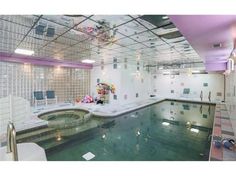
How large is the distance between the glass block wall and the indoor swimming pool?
12.8 feet

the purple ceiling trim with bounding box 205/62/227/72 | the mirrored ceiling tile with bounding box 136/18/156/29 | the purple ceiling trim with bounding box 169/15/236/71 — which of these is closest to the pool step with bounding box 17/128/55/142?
the mirrored ceiling tile with bounding box 136/18/156/29

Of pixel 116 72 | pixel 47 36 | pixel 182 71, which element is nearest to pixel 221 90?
pixel 182 71

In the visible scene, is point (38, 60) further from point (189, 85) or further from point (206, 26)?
point (189, 85)

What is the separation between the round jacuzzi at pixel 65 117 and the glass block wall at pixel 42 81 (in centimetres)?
218

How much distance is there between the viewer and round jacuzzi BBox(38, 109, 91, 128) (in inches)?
201

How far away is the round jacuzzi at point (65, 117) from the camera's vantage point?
510 cm

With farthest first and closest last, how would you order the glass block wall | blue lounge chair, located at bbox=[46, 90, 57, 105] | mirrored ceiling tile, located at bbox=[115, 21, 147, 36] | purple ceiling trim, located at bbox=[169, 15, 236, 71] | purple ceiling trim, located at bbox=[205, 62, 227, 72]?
blue lounge chair, located at bbox=[46, 90, 57, 105], the glass block wall, purple ceiling trim, located at bbox=[205, 62, 227, 72], mirrored ceiling tile, located at bbox=[115, 21, 147, 36], purple ceiling trim, located at bbox=[169, 15, 236, 71]

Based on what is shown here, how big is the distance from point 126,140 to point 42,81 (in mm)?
6579

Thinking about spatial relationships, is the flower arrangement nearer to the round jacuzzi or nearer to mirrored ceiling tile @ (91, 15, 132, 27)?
the round jacuzzi

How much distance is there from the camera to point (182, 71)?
1191cm

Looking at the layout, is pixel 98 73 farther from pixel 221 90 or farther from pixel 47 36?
pixel 221 90

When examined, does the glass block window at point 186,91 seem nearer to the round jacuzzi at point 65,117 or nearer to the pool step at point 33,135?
the round jacuzzi at point 65,117

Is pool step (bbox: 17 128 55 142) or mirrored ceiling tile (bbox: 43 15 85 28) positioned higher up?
mirrored ceiling tile (bbox: 43 15 85 28)
